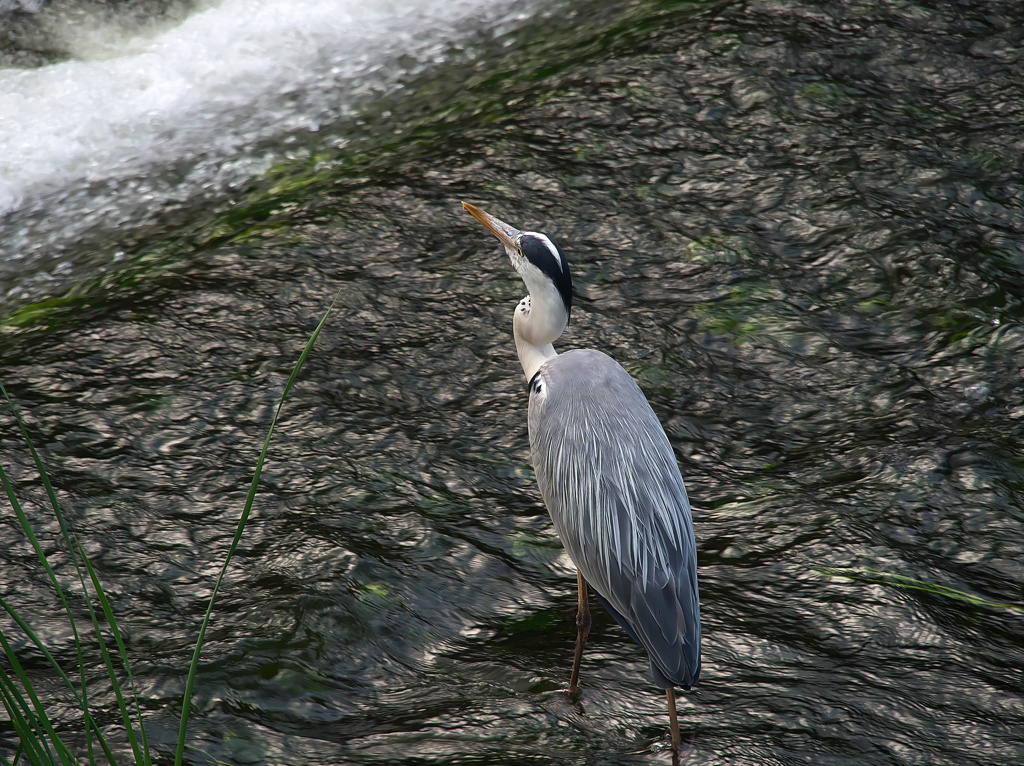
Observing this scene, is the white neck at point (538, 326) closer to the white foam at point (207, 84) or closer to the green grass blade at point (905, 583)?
the green grass blade at point (905, 583)

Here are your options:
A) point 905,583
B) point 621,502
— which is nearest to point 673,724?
point 621,502

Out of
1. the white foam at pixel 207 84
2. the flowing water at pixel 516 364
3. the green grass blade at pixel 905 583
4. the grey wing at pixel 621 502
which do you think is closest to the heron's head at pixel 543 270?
the grey wing at pixel 621 502

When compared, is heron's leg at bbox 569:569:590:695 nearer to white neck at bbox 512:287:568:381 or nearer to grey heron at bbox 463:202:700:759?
grey heron at bbox 463:202:700:759

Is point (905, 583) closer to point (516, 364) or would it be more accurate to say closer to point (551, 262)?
point (551, 262)

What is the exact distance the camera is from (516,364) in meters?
4.77

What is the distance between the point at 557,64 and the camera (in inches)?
263

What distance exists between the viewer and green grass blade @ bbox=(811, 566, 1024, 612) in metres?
3.42

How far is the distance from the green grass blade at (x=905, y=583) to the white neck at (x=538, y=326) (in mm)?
1324

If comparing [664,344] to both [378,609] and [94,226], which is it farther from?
[94,226]

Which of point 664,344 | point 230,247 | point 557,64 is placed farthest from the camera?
point 557,64

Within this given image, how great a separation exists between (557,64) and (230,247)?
272 centimetres

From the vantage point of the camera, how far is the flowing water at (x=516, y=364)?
322 centimetres

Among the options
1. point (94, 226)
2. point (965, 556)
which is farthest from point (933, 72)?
point (94, 226)

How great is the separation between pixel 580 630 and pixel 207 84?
18.9 ft
